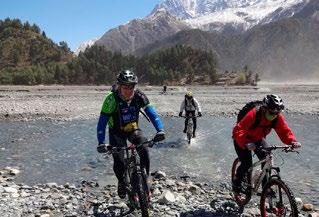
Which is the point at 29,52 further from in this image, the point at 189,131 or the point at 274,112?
the point at 274,112

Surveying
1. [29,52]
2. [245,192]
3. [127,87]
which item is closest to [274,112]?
[245,192]

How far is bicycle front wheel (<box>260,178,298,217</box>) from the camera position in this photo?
29.9ft

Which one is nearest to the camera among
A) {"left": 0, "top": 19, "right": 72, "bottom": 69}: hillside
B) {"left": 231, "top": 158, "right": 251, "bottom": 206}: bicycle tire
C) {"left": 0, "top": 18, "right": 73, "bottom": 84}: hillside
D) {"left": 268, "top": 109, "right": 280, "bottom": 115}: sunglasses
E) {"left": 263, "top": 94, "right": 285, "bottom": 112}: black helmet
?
{"left": 263, "top": 94, "right": 285, "bottom": 112}: black helmet

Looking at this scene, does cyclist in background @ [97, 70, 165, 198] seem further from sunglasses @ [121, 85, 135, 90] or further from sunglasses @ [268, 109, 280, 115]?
sunglasses @ [268, 109, 280, 115]

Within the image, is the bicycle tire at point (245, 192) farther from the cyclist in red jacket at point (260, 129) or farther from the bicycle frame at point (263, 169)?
the cyclist in red jacket at point (260, 129)

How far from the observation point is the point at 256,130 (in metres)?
10.1

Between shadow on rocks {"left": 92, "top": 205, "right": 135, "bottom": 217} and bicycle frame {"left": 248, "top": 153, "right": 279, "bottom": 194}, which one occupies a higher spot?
bicycle frame {"left": 248, "top": 153, "right": 279, "bottom": 194}

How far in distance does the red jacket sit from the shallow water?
7.57 ft

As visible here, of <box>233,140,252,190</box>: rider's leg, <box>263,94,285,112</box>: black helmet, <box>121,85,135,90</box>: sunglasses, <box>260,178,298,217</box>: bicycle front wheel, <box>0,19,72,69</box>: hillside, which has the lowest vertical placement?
<box>260,178,298,217</box>: bicycle front wheel

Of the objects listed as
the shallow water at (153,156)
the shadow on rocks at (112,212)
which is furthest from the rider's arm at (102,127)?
the shallow water at (153,156)

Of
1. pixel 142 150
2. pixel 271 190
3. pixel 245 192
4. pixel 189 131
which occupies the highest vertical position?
pixel 142 150

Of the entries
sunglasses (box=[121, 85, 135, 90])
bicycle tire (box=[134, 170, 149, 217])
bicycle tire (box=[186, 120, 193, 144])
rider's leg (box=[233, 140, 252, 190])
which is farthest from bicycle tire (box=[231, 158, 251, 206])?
bicycle tire (box=[186, 120, 193, 144])

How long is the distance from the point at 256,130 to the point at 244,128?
260 millimetres

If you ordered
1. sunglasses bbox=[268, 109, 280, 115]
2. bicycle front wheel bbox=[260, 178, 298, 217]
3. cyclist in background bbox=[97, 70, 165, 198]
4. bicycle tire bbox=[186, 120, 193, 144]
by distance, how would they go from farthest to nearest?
bicycle tire bbox=[186, 120, 193, 144] < cyclist in background bbox=[97, 70, 165, 198] < sunglasses bbox=[268, 109, 280, 115] < bicycle front wheel bbox=[260, 178, 298, 217]
